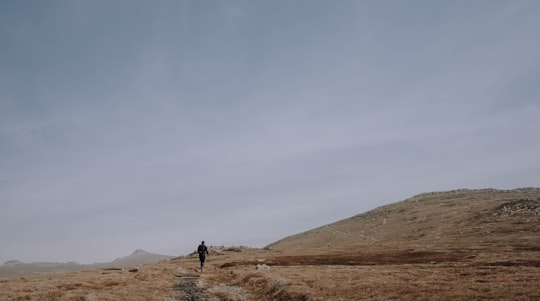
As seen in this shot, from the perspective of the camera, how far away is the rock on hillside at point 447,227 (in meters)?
94.0

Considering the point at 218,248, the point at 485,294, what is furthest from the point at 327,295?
the point at 218,248

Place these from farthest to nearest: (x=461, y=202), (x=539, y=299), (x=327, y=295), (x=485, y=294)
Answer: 1. (x=461, y=202)
2. (x=327, y=295)
3. (x=485, y=294)
4. (x=539, y=299)

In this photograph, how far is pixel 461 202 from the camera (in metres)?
174

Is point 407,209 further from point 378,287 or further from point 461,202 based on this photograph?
point 378,287

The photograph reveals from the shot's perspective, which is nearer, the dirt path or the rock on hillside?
the dirt path

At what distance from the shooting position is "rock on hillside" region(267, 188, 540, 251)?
9400 cm

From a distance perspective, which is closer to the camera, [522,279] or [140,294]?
[522,279]

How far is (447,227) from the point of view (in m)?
127

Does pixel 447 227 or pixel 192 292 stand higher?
pixel 447 227

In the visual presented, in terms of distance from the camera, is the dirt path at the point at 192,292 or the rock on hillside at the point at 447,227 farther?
the rock on hillside at the point at 447,227

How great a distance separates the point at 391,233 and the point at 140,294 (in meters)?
119

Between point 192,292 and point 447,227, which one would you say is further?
point 447,227

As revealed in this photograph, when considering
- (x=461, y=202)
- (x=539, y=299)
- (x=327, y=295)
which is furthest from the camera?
(x=461, y=202)

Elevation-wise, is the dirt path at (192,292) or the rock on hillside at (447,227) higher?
the rock on hillside at (447,227)
